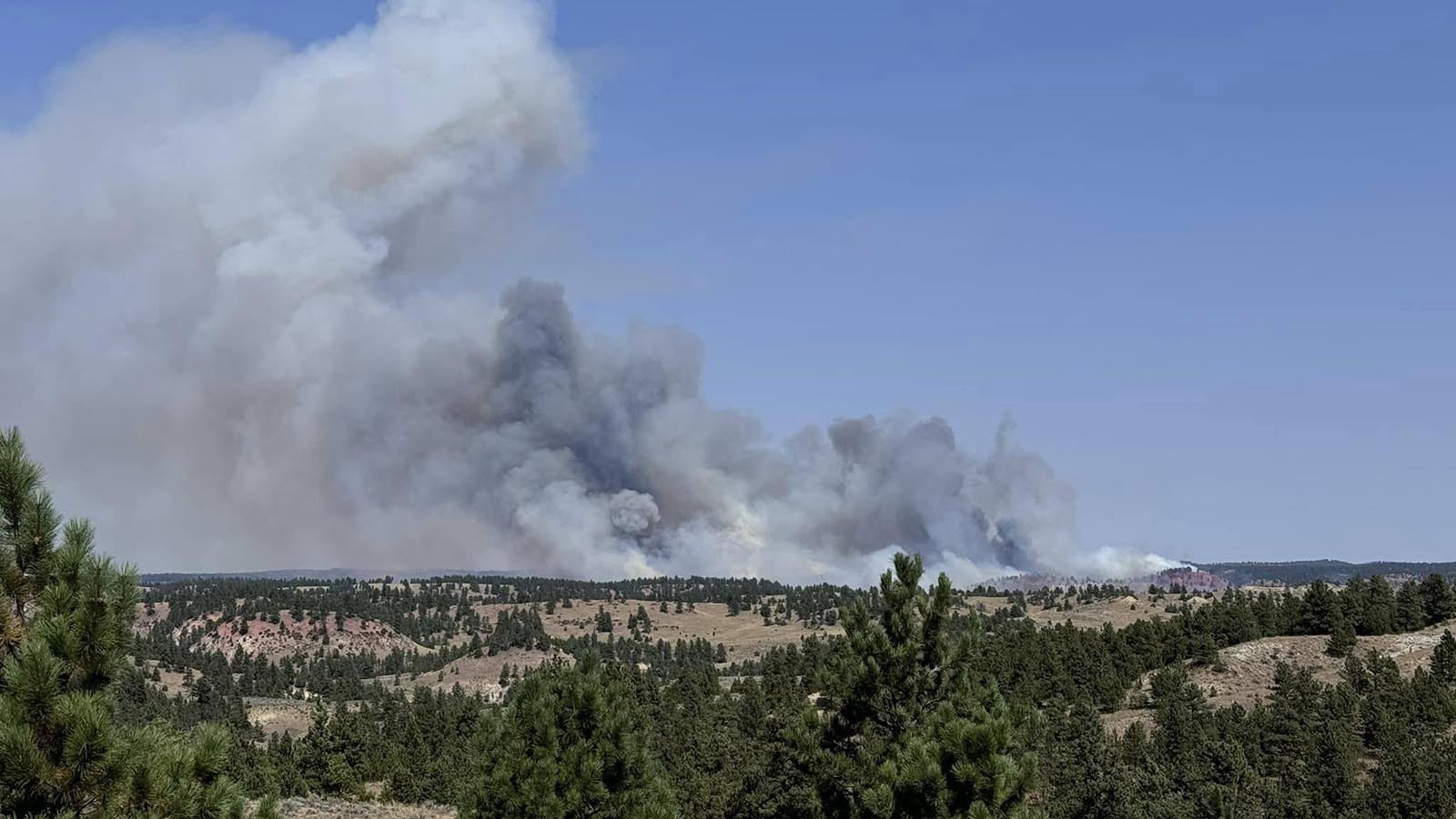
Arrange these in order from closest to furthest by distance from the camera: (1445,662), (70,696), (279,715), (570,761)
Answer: (70,696)
(570,761)
(1445,662)
(279,715)

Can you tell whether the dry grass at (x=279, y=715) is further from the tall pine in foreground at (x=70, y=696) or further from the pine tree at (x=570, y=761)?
the tall pine in foreground at (x=70, y=696)

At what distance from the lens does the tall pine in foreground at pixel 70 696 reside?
14.4m

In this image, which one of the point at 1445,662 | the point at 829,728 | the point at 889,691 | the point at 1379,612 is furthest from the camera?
the point at 1379,612

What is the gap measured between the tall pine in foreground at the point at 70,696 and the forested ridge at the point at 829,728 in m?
0.03

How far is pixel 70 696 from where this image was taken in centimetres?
1459

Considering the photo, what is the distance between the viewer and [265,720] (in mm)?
167875

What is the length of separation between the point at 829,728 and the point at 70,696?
80.6 ft

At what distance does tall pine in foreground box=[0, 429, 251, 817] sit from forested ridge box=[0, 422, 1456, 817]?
30 mm

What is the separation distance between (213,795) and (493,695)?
181m

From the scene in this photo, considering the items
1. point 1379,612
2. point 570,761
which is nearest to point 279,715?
point 1379,612

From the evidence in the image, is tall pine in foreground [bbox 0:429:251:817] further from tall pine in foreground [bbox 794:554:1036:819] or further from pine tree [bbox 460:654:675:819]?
tall pine in foreground [bbox 794:554:1036:819]

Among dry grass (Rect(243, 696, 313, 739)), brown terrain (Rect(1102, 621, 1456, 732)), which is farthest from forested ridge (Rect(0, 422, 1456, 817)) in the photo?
dry grass (Rect(243, 696, 313, 739))

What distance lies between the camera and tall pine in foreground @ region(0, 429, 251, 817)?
14.4 m

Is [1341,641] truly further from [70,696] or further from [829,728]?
[70,696]
